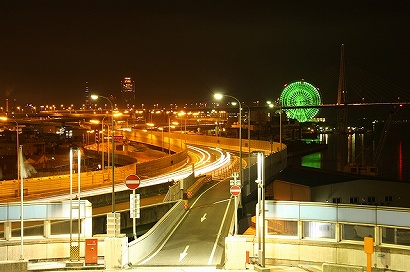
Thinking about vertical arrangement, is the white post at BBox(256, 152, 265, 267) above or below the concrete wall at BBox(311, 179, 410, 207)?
above

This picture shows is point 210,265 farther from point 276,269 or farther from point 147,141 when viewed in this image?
point 147,141

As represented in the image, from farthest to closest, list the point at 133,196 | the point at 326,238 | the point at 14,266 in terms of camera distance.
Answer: the point at 133,196
the point at 326,238
the point at 14,266

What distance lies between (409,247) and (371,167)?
6692cm

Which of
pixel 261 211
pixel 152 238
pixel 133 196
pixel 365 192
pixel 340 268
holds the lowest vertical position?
pixel 365 192

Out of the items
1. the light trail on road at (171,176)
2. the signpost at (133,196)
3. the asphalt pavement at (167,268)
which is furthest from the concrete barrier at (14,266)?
the light trail on road at (171,176)

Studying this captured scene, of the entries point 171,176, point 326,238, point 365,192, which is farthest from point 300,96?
point 326,238

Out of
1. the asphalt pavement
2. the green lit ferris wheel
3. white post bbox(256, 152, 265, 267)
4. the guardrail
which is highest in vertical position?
the green lit ferris wheel

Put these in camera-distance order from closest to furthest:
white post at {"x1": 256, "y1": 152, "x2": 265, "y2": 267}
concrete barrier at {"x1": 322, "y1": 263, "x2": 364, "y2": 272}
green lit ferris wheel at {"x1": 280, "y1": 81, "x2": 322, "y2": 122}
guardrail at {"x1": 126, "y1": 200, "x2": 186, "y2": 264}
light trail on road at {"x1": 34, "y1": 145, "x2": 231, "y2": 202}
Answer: concrete barrier at {"x1": 322, "y1": 263, "x2": 364, "y2": 272}
white post at {"x1": 256, "y1": 152, "x2": 265, "y2": 267}
guardrail at {"x1": 126, "y1": 200, "x2": 186, "y2": 264}
light trail on road at {"x1": 34, "y1": 145, "x2": 231, "y2": 202}
green lit ferris wheel at {"x1": 280, "y1": 81, "x2": 322, "y2": 122}

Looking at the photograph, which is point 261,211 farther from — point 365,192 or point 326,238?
point 365,192

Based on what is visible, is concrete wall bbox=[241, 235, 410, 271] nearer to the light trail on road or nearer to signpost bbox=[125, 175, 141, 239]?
signpost bbox=[125, 175, 141, 239]

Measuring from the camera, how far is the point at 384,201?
48.1 metres

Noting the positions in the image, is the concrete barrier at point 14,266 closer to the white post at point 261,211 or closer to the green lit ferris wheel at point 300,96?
the white post at point 261,211

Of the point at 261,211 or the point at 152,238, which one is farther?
the point at 152,238

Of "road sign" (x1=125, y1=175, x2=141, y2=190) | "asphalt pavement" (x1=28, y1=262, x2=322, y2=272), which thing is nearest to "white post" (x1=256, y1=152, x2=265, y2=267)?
"asphalt pavement" (x1=28, y1=262, x2=322, y2=272)
